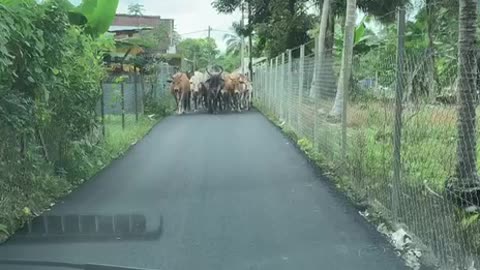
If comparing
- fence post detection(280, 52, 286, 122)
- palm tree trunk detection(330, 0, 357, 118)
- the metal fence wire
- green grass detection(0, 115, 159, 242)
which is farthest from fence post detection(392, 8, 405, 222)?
fence post detection(280, 52, 286, 122)

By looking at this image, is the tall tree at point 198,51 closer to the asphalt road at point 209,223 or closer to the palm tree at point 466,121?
the asphalt road at point 209,223

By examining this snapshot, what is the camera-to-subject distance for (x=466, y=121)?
5875mm

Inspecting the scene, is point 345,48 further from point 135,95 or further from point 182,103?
point 182,103

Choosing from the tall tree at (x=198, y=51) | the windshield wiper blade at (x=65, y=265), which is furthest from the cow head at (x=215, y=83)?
the tall tree at (x=198, y=51)

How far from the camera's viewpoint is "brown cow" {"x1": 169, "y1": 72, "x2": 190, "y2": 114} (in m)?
27.4

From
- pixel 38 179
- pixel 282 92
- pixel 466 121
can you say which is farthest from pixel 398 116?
pixel 282 92

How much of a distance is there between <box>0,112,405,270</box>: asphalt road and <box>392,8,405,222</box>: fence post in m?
0.54

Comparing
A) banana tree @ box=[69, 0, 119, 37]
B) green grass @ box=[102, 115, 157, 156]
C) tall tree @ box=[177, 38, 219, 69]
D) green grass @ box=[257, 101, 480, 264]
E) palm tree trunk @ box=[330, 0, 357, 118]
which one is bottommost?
green grass @ box=[102, 115, 157, 156]

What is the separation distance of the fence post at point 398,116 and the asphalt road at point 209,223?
54 centimetres

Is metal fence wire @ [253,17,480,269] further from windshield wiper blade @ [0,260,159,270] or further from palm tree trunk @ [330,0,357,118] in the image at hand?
windshield wiper blade @ [0,260,159,270]

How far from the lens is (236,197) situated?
28.1 feet

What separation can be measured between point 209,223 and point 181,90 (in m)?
20.6

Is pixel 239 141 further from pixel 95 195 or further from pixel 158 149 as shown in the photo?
pixel 95 195

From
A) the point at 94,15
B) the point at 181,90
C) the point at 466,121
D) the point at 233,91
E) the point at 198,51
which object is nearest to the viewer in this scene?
the point at 466,121
